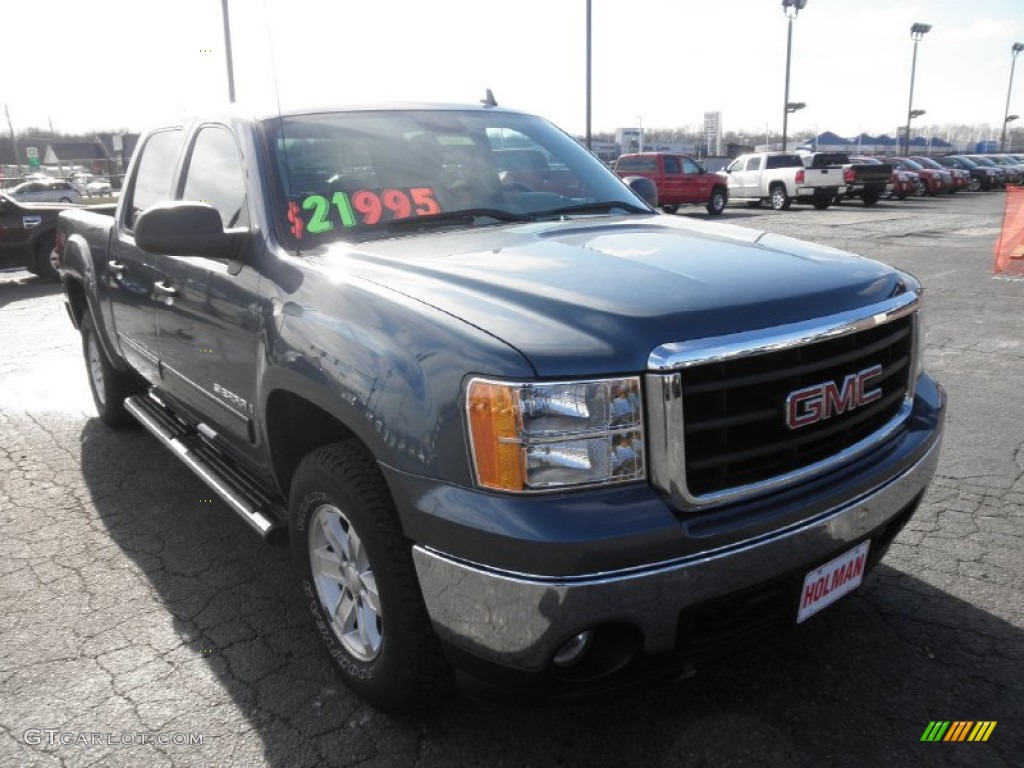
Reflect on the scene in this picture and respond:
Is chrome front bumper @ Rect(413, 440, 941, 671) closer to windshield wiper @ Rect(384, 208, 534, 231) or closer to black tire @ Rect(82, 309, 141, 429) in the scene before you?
windshield wiper @ Rect(384, 208, 534, 231)

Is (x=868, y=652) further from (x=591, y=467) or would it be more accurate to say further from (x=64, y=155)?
(x=64, y=155)

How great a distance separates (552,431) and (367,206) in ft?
4.96

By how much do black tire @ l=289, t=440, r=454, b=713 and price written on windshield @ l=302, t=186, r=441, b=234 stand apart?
0.92m

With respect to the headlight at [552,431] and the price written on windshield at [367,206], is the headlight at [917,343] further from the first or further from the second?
the price written on windshield at [367,206]

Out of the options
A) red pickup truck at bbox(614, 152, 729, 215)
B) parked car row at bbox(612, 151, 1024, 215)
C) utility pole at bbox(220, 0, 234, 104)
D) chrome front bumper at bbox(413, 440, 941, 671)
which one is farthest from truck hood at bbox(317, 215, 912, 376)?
red pickup truck at bbox(614, 152, 729, 215)

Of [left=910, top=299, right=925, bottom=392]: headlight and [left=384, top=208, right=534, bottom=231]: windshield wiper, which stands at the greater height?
[left=384, top=208, right=534, bottom=231]: windshield wiper

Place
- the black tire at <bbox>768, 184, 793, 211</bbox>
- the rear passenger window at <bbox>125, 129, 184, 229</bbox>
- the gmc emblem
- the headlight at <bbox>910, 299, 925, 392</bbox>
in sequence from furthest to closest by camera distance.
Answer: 1. the black tire at <bbox>768, 184, 793, 211</bbox>
2. the rear passenger window at <bbox>125, 129, 184, 229</bbox>
3. the headlight at <bbox>910, 299, 925, 392</bbox>
4. the gmc emblem

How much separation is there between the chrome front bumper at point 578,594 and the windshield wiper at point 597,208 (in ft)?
5.63

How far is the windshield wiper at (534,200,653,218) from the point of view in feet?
11.3

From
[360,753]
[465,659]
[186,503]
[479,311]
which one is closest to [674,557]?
[465,659]

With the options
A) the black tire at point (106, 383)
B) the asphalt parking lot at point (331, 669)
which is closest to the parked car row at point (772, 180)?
the black tire at point (106, 383)

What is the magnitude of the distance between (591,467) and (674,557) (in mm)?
285

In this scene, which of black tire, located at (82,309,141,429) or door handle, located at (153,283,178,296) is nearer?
door handle, located at (153,283,178,296)

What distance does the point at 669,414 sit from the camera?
1.99 meters
